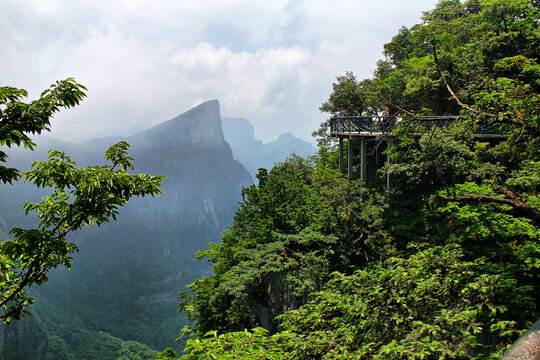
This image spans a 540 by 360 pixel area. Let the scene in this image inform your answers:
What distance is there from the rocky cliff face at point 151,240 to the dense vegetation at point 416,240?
75616 mm

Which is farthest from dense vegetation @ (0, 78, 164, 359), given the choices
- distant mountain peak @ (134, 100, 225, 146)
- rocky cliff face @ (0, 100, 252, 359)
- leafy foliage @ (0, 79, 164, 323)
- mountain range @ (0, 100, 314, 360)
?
distant mountain peak @ (134, 100, 225, 146)

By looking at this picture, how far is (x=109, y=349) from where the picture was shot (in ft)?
216

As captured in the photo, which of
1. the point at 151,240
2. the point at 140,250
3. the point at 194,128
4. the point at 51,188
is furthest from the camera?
the point at 194,128

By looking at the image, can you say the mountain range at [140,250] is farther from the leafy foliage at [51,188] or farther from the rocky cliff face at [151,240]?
the leafy foliage at [51,188]

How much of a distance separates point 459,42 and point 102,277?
110 m

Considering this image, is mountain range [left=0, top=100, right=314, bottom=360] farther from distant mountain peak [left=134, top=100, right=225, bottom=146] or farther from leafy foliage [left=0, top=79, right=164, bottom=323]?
leafy foliage [left=0, top=79, right=164, bottom=323]

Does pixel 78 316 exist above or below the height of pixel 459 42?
below

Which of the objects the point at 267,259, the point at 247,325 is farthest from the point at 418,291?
the point at 247,325

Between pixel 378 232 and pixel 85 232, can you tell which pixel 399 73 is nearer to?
pixel 378 232

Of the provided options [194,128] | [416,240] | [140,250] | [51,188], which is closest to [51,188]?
[51,188]

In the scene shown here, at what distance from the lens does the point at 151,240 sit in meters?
→ 128

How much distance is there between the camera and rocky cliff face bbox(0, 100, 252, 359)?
8062cm

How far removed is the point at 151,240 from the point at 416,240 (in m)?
130

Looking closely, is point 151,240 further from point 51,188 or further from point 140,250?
point 51,188
